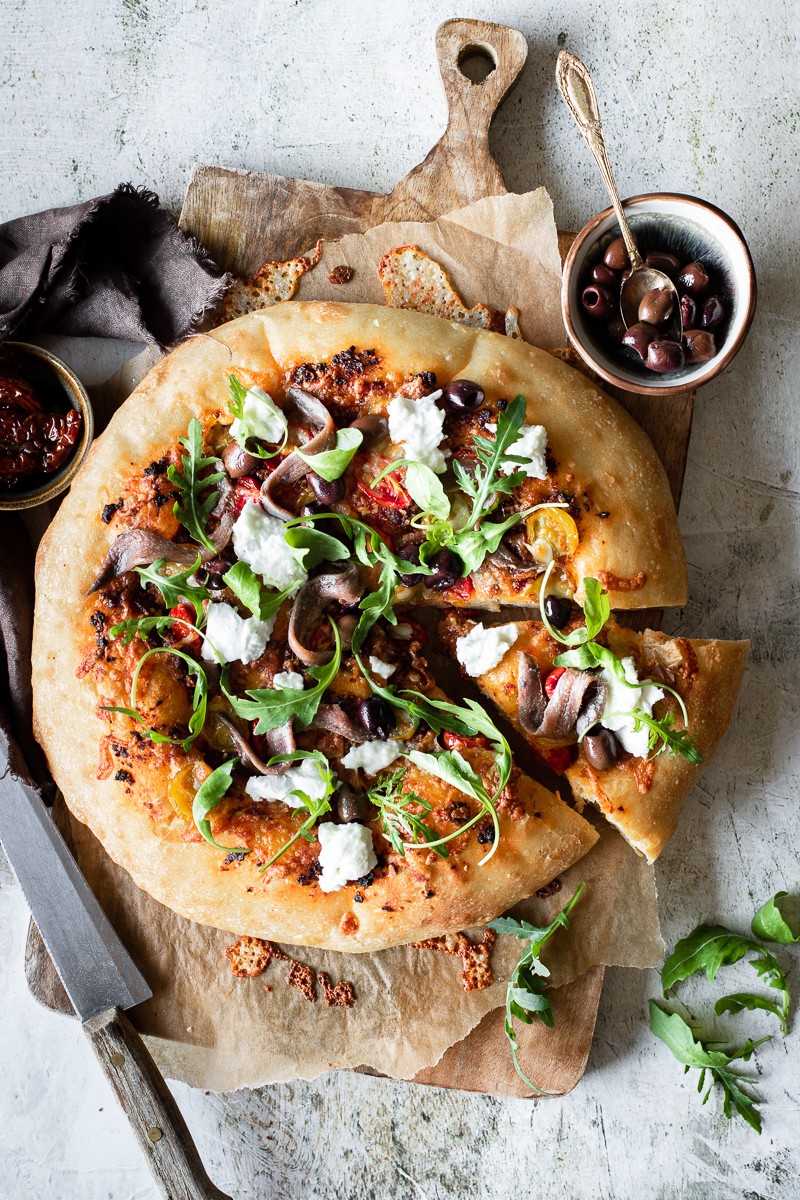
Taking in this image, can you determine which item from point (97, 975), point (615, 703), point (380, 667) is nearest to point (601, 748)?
point (615, 703)

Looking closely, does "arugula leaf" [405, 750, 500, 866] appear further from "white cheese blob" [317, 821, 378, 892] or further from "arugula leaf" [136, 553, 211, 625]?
"arugula leaf" [136, 553, 211, 625]

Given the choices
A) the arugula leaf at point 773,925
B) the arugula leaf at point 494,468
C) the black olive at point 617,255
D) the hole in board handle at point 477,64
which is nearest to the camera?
the arugula leaf at point 494,468

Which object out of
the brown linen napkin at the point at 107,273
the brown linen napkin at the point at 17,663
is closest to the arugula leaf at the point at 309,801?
the brown linen napkin at the point at 17,663

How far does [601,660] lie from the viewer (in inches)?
141

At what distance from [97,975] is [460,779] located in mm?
1907

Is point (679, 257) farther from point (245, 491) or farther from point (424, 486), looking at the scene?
point (245, 491)

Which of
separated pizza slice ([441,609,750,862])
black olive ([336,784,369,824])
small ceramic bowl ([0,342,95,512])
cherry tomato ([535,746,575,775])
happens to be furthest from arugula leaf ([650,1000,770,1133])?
small ceramic bowl ([0,342,95,512])

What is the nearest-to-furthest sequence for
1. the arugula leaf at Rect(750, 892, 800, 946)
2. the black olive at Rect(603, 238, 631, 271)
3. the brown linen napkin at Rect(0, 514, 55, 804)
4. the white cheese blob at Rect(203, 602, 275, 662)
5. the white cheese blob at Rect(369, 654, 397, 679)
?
1. the white cheese blob at Rect(203, 602, 275, 662)
2. the white cheese blob at Rect(369, 654, 397, 679)
3. the black olive at Rect(603, 238, 631, 271)
4. the brown linen napkin at Rect(0, 514, 55, 804)
5. the arugula leaf at Rect(750, 892, 800, 946)

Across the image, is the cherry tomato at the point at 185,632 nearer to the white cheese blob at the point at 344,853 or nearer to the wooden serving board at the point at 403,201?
the white cheese blob at the point at 344,853

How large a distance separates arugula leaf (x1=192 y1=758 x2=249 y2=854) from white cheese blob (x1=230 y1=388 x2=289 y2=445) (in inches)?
52.0

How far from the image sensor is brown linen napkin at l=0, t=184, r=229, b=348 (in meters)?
4.01

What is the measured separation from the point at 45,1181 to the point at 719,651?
4214 mm

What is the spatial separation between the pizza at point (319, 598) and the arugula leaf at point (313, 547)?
0.4 inches

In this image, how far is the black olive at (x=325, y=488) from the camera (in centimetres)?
358
